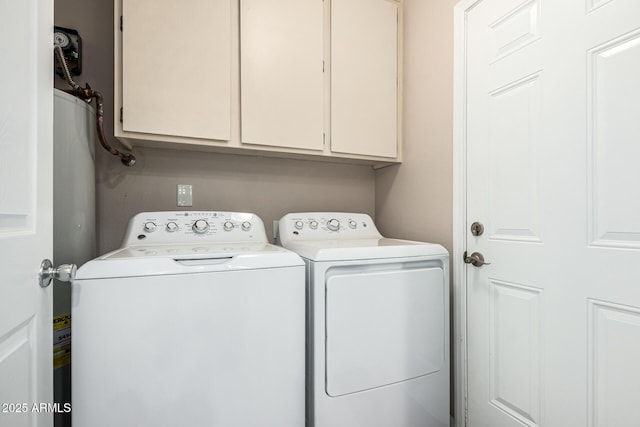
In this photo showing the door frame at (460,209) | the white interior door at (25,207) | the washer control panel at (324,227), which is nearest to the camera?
the white interior door at (25,207)

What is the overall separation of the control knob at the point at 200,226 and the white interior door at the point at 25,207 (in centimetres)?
70

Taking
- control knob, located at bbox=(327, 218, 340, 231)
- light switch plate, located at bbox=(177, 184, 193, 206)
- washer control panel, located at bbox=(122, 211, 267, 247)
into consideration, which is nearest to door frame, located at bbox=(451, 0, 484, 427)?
control knob, located at bbox=(327, 218, 340, 231)

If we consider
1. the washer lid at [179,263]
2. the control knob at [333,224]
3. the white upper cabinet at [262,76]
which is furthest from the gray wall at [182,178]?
the washer lid at [179,263]

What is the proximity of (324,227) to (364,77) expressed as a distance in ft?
3.04

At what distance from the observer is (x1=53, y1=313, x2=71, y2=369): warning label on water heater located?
3.54 ft

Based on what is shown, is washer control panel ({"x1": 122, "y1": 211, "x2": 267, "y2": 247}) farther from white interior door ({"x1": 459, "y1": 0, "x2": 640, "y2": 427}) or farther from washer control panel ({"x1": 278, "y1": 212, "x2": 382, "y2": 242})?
white interior door ({"x1": 459, "y1": 0, "x2": 640, "y2": 427})

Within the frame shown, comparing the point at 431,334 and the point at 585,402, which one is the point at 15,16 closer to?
the point at 431,334

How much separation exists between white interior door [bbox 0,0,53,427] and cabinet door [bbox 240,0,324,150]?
2.83 feet

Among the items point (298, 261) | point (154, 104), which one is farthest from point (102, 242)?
point (298, 261)

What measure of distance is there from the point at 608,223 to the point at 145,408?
156 cm

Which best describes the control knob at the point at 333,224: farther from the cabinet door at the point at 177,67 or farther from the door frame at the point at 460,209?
the cabinet door at the point at 177,67

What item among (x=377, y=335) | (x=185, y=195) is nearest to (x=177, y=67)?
(x=185, y=195)

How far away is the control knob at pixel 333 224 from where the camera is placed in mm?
1794

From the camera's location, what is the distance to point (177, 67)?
139cm
